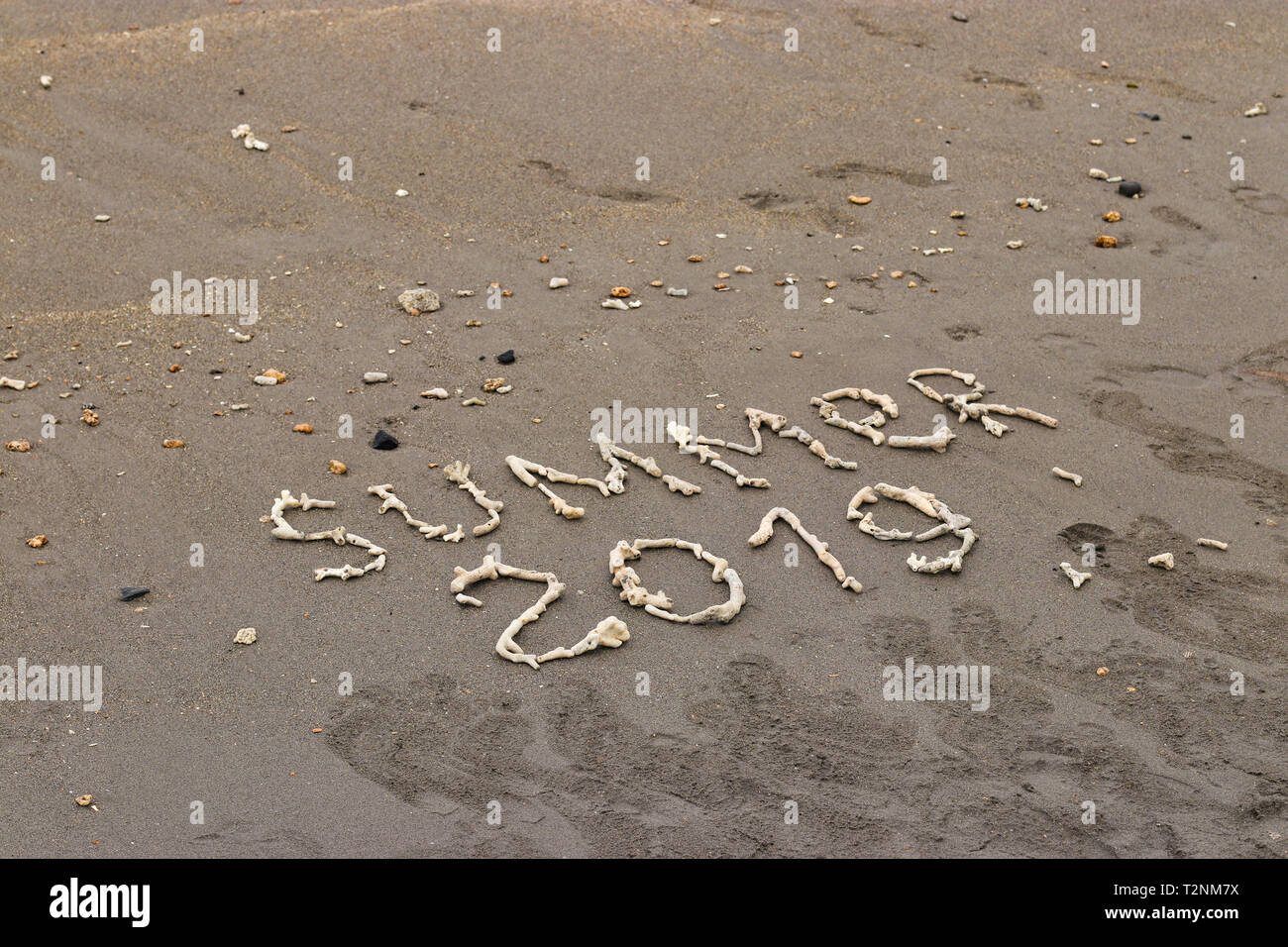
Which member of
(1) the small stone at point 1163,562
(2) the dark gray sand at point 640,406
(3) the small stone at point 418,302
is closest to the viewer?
(2) the dark gray sand at point 640,406

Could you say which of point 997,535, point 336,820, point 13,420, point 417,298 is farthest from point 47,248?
point 997,535

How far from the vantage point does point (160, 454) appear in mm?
5637

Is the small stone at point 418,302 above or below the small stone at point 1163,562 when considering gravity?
above

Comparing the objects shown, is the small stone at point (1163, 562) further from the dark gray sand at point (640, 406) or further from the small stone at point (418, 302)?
the small stone at point (418, 302)

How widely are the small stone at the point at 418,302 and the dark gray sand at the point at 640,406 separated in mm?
176

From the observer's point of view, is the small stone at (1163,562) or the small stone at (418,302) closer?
the small stone at (1163,562)

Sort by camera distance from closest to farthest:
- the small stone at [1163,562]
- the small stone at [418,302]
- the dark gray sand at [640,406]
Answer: the dark gray sand at [640,406]
the small stone at [1163,562]
the small stone at [418,302]

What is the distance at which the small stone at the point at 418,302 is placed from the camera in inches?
267

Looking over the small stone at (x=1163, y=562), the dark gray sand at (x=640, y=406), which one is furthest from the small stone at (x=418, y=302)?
the small stone at (x=1163, y=562)

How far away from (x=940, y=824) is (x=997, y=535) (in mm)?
1723

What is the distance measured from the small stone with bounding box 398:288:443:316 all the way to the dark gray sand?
18cm

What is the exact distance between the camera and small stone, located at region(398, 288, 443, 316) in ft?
22.3

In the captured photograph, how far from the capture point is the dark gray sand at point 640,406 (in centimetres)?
410

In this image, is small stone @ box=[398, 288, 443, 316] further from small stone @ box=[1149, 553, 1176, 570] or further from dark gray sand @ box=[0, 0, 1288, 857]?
small stone @ box=[1149, 553, 1176, 570]
